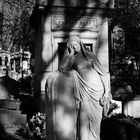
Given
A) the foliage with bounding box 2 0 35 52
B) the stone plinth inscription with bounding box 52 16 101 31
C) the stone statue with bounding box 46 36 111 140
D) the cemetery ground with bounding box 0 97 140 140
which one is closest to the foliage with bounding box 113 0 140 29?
the foliage with bounding box 2 0 35 52

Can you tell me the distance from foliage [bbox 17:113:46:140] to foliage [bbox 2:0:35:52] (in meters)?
12.0

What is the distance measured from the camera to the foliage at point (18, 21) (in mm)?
20891

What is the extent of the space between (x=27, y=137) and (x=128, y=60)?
1907cm

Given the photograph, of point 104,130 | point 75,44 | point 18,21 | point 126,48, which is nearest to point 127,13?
point 126,48

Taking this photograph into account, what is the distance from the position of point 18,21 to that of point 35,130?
46.0 ft

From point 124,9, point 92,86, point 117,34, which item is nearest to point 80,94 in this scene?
point 92,86

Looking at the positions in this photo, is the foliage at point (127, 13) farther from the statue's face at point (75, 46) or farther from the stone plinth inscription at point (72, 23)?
the statue's face at point (75, 46)

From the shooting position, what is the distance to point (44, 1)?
11.7 meters

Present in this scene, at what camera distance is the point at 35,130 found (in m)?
9.05

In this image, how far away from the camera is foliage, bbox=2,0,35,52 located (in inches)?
822

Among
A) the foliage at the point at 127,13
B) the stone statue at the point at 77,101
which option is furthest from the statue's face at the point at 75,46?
the foliage at the point at 127,13

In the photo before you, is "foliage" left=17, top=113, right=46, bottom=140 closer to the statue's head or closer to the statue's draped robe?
the statue's draped robe

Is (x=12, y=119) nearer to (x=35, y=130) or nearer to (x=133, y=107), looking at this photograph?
(x=35, y=130)

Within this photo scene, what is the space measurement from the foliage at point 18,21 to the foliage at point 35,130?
12.0 meters
